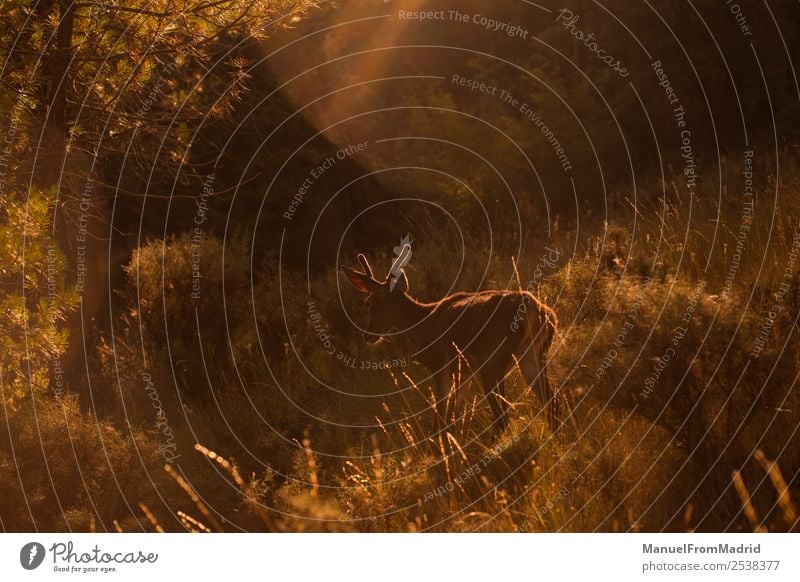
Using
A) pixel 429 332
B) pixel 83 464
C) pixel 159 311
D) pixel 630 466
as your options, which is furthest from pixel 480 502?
pixel 159 311

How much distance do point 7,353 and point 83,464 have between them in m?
1.14

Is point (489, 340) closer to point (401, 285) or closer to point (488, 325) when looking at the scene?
point (488, 325)

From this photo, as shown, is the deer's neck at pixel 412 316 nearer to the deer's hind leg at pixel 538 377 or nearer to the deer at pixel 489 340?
the deer at pixel 489 340

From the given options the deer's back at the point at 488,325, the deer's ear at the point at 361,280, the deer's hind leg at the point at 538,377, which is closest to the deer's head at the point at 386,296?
the deer's ear at the point at 361,280

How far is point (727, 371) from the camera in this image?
15.0ft

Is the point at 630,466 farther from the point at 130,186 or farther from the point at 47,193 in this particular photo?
the point at 130,186
